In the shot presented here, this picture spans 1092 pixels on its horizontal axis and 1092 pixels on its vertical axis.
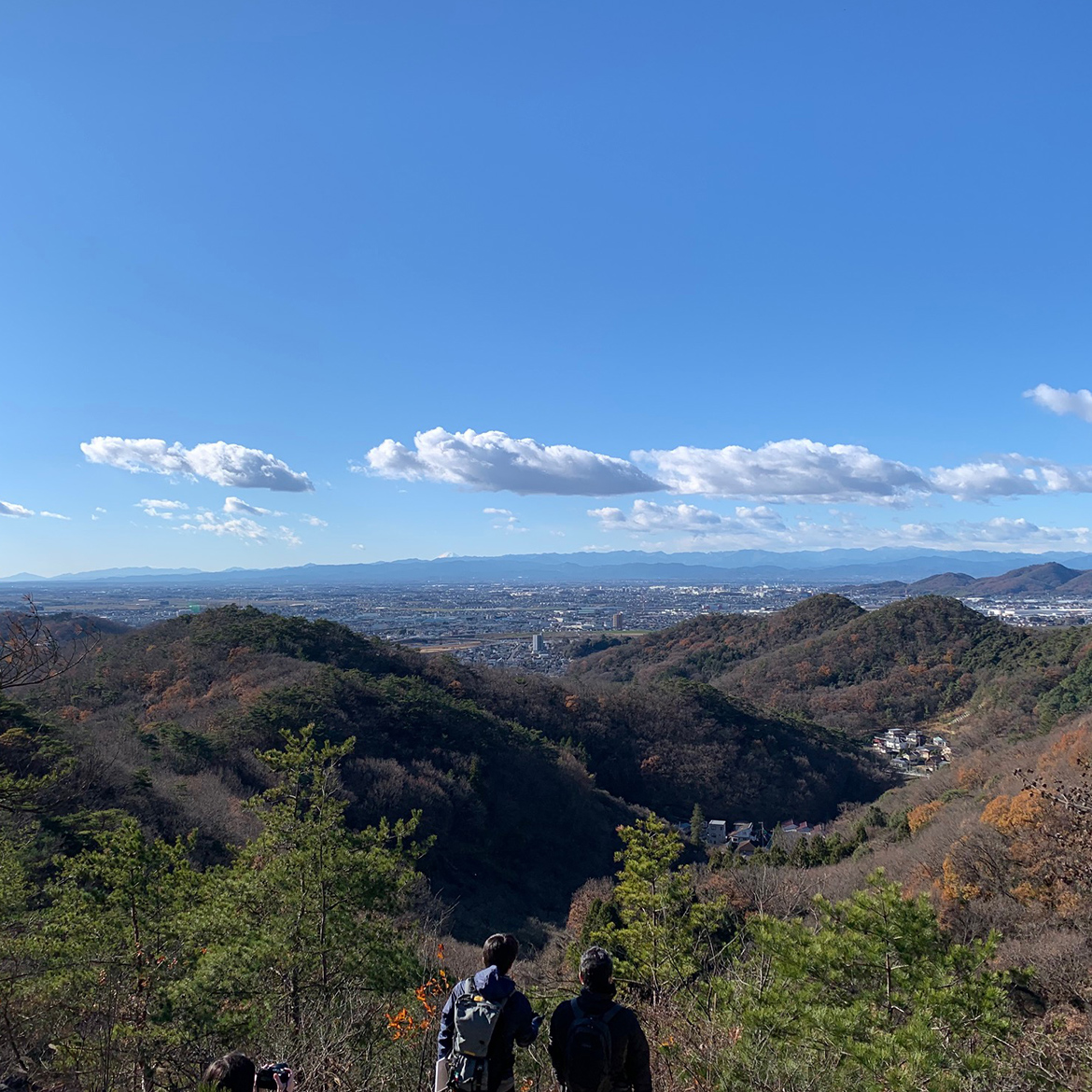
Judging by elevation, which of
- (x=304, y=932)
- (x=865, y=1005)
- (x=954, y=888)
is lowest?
(x=954, y=888)

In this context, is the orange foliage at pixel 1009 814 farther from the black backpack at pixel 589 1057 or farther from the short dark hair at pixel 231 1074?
the short dark hair at pixel 231 1074

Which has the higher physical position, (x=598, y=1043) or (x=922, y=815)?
(x=598, y=1043)

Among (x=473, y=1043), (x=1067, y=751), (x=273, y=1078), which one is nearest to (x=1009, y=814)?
(x=1067, y=751)

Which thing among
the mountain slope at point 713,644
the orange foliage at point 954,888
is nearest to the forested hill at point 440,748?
the orange foliage at point 954,888

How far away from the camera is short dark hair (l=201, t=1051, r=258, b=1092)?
316cm

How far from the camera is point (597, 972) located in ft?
10.4

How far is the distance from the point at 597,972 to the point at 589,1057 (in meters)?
0.34

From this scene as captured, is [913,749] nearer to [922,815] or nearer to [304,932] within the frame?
[922,815]

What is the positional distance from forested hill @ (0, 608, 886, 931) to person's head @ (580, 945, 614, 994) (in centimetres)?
1548

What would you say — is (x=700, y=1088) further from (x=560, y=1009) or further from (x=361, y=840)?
(x=361, y=840)

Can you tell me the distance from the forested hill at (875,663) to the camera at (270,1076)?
45710mm

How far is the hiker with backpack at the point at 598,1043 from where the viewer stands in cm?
307

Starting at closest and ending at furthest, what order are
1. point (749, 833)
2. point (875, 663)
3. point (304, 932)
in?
point (304, 932)
point (749, 833)
point (875, 663)

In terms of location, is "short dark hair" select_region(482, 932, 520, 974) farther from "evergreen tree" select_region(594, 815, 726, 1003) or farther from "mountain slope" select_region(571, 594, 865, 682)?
"mountain slope" select_region(571, 594, 865, 682)
